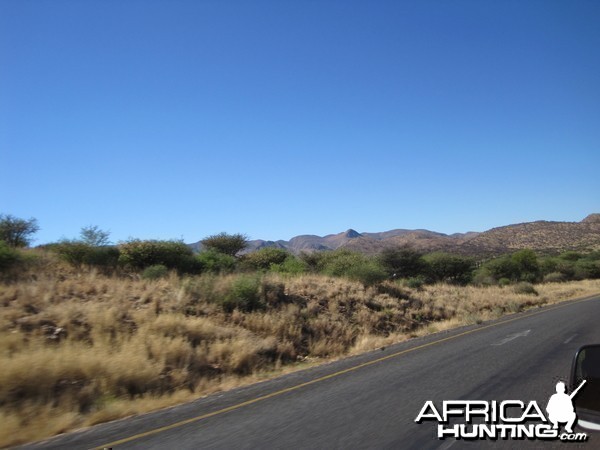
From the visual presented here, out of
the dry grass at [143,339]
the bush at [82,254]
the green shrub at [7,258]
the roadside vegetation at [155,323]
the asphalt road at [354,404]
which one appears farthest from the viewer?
the bush at [82,254]

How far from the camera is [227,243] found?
127ft

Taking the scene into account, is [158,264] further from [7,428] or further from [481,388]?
[481,388]

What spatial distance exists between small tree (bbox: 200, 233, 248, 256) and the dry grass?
16.8 meters

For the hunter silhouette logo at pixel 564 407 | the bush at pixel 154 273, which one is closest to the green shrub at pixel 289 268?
the bush at pixel 154 273

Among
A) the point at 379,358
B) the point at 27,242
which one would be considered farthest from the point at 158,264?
the point at 379,358

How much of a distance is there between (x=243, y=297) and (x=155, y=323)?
521cm

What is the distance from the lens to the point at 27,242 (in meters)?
24.5

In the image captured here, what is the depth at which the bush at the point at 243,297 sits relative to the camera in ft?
56.4

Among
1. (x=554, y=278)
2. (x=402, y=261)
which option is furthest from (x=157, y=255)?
(x=554, y=278)

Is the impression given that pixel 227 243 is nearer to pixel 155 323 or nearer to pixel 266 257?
pixel 266 257

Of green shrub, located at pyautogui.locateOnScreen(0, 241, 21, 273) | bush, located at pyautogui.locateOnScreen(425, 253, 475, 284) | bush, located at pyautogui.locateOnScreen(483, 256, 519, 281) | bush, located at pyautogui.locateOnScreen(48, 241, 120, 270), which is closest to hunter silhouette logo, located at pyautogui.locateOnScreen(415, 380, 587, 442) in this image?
green shrub, located at pyautogui.locateOnScreen(0, 241, 21, 273)

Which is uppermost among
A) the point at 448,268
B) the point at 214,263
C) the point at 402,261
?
the point at 214,263

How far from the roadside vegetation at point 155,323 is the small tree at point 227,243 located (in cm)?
858

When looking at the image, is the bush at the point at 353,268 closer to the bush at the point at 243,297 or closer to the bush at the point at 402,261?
the bush at the point at 402,261
